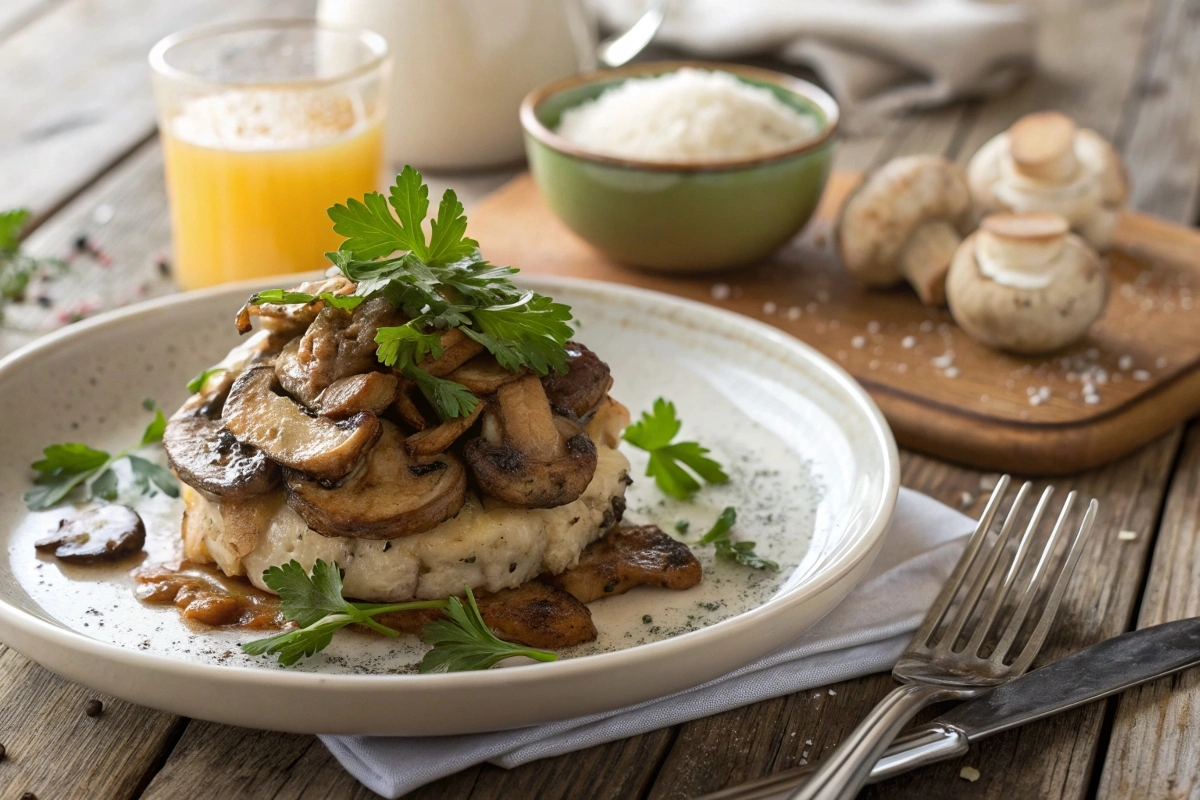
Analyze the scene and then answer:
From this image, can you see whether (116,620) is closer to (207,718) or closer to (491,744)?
(207,718)

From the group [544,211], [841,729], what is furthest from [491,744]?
[544,211]

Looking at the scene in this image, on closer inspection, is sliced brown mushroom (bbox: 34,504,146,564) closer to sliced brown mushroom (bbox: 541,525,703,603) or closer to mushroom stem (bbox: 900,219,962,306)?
sliced brown mushroom (bbox: 541,525,703,603)

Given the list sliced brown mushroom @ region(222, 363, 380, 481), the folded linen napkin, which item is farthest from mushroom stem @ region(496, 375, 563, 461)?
the folded linen napkin

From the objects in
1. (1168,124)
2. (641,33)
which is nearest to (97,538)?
(641,33)

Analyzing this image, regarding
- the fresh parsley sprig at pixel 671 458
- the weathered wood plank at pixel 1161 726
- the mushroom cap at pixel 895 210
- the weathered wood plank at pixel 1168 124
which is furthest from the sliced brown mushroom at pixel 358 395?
the weathered wood plank at pixel 1168 124

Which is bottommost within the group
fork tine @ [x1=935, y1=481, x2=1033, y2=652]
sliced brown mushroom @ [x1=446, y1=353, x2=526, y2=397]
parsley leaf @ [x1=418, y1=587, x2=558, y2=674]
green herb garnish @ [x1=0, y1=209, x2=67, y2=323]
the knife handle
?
green herb garnish @ [x1=0, y1=209, x2=67, y2=323]
